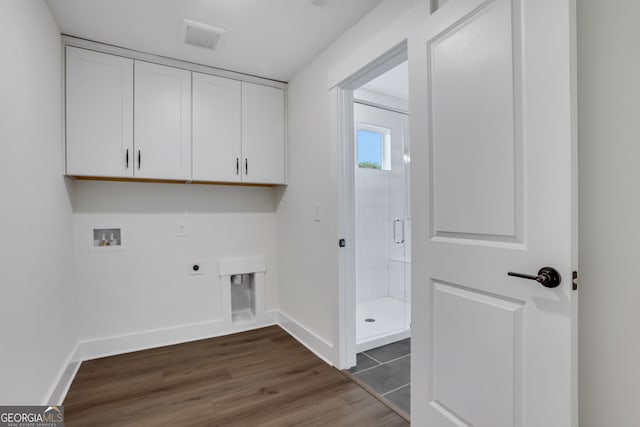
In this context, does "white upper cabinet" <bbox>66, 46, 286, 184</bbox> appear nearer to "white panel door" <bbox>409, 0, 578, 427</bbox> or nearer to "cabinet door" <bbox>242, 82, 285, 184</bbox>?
"cabinet door" <bbox>242, 82, 285, 184</bbox>

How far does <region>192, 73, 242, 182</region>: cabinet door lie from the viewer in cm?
271

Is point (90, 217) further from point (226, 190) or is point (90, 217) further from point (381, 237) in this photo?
point (381, 237)

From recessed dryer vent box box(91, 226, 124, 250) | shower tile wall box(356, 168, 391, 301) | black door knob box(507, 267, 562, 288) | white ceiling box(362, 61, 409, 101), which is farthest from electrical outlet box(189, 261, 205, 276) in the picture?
black door knob box(507, 267, 562, 288)

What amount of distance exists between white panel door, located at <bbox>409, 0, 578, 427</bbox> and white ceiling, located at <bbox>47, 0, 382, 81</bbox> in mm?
846

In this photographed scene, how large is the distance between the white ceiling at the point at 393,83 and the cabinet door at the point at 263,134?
109 cm

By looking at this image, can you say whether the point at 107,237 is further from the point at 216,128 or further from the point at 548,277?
the point at 548,277

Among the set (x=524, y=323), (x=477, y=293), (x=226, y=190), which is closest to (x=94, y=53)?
(x=226, y=190)

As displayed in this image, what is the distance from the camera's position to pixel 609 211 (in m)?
1.02

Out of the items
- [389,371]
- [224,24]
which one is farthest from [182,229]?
[389,371]

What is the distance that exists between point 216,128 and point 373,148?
6.44ft

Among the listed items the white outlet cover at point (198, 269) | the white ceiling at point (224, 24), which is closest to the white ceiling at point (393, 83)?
the white ceiling at point (224, 24)

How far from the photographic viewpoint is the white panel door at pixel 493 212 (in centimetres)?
101

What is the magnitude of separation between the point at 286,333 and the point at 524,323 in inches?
90.9

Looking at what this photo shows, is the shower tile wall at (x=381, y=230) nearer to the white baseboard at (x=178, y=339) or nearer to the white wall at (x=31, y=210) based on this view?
the white baseboard at (x=178, y=339)
